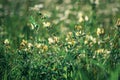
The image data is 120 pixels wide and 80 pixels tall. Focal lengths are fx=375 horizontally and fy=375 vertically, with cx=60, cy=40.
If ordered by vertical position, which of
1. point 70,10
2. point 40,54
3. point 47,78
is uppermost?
point 70,10

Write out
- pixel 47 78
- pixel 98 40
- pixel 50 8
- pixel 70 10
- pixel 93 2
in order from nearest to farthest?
pixel 47 78 → pixel 98 40 → pixel 93 2 → pixel 70 10 → pixel 50 8

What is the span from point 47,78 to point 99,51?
1.66 ft

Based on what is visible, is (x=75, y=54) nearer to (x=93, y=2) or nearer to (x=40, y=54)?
(x=40, y=54)

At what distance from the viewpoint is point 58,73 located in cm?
305

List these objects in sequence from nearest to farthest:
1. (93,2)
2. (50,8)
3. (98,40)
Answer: (98,40), (93,2), (50,8)

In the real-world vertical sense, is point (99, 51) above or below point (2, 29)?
below

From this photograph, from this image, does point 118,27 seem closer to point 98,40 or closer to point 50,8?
point 98,40

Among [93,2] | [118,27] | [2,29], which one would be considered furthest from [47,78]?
[93,2]

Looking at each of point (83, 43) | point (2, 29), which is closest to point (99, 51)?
point (83, 43)

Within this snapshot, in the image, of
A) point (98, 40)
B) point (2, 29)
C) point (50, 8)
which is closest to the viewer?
point (98, 40)

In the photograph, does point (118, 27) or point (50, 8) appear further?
point (50, 8)

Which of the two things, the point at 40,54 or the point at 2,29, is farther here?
the point at 2,29

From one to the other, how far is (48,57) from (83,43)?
33 centimetres

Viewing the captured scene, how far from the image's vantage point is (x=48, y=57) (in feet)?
10.3
